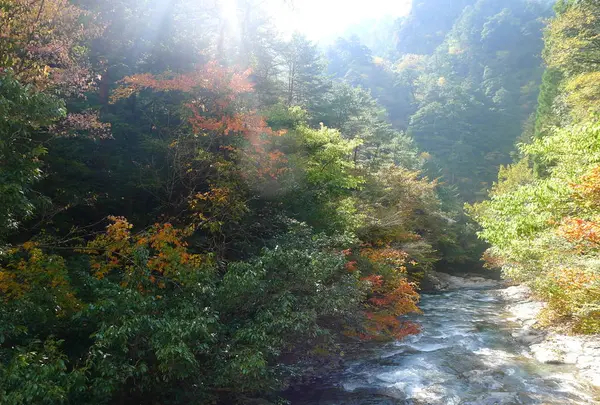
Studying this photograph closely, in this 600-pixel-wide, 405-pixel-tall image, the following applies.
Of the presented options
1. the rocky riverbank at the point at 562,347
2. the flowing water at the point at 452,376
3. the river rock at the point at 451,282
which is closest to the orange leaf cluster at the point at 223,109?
the flowing water at the point at 452,376

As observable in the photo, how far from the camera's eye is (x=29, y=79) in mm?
8258

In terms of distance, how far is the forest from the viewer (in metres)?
7.04

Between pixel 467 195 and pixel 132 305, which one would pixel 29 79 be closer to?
pixel 132 305

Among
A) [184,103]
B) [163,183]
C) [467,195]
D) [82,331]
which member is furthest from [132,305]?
[467,195]

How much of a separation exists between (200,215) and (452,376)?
852 centimetres

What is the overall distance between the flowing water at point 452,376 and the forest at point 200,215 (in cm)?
88

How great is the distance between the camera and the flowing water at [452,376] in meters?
9.78

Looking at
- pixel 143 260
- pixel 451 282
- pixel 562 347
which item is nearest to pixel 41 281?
pixel 143 260

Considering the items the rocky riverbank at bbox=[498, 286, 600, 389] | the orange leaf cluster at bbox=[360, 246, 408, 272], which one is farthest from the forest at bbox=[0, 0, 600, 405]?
the rocky riverbank at bbox=[498, 286, 600, 389]

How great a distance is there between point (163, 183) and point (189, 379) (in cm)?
794

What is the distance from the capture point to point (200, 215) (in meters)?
12.4

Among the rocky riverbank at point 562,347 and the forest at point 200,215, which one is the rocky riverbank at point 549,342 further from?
the forest at point 200,215

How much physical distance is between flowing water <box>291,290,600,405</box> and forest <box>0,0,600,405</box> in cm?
88

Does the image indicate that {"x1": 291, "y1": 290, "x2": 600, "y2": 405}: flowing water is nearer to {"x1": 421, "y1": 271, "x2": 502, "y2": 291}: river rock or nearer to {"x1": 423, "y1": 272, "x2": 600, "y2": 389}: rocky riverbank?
{"x1": 423, "y1": 272, "x2": 600, "y2": 389}: rocky riverbank
